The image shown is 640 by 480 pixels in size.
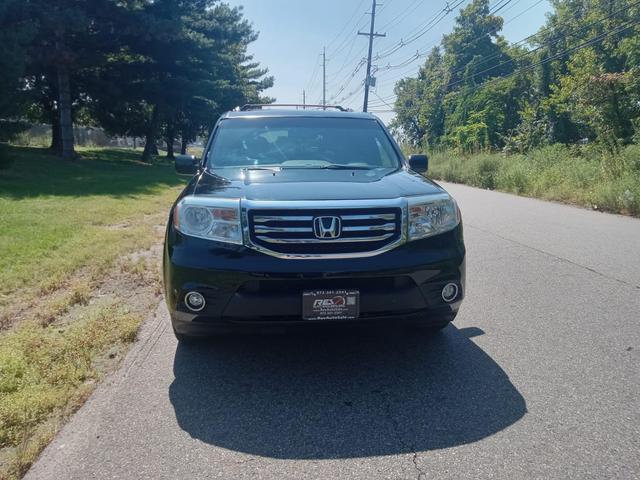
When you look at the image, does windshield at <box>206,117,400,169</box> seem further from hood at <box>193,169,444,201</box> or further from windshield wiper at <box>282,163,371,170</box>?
hood at <box>193,169,444,201</box>

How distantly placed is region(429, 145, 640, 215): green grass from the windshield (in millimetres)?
9552

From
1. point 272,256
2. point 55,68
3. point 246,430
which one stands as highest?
point 55,68

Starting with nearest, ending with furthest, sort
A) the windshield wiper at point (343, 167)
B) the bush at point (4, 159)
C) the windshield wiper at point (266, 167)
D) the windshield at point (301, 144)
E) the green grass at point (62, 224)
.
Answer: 1. the windshield wiper at point (266, 167)
2. the windshield wiper at point (343, 167)
3. the windshield at point (301, 144)
4. the green grass at point (62, 224)
5. the bush at point (4, 159)

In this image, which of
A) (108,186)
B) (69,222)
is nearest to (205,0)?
(108,186)

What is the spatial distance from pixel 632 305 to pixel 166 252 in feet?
14.2

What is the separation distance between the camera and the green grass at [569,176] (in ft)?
41.3

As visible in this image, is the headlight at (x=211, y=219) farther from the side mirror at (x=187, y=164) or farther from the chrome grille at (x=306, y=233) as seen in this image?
the side mirror at (x=187, y=164)

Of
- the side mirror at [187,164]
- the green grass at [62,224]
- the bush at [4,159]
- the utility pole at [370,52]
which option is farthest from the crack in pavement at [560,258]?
the utility pole at [370,52]

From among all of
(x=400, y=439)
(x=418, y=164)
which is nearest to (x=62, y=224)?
(x=418, y=164)

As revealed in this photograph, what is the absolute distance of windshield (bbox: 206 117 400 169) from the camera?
445cm

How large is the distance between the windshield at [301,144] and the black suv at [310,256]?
964mm

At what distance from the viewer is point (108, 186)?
49.8ft

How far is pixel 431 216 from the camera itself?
3342 mm

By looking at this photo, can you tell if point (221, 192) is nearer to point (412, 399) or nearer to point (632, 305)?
point (412, 399)
